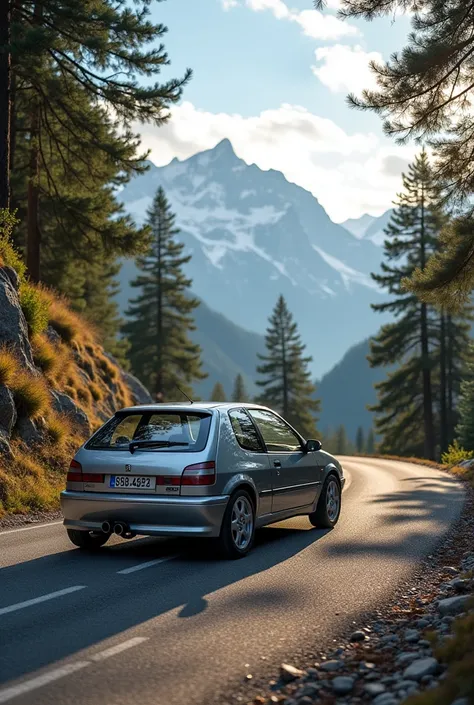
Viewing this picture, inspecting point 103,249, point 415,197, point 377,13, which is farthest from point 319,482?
point 415,197

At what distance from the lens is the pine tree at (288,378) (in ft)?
222

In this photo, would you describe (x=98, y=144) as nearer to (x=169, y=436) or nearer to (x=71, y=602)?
(x=169, y=436)

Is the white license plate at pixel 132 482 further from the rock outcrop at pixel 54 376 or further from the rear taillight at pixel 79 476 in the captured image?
the rock outcrop at pixel 54 376

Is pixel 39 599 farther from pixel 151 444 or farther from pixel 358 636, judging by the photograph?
pixel 358 636

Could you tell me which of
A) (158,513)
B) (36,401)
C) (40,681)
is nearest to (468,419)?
(36,401)

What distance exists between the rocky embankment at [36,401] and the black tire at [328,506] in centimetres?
434

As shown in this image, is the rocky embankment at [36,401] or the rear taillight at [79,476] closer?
the rear taillight at [79,476]

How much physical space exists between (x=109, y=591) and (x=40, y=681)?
7.56 ft

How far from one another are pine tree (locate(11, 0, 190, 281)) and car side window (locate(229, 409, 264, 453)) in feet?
31.7

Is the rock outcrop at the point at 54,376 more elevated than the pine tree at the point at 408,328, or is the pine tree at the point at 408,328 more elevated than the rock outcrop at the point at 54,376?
the pine tree at the point at 408,328

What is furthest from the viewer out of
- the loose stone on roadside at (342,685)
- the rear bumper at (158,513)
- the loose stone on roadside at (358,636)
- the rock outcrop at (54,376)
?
the rock outcrop at (54,376)

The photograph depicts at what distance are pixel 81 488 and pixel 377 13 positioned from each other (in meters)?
8.54

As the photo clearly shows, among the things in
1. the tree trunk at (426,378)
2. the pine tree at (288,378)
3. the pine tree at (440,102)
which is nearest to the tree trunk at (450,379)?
the tree trunk at (426,378)

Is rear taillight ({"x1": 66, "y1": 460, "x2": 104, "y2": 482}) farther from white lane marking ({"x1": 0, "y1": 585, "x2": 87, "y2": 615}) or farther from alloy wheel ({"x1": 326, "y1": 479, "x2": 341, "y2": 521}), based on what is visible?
alloy wheel ({"x1": 326, "y1": 479, "x2": 341, "y2": 521})
